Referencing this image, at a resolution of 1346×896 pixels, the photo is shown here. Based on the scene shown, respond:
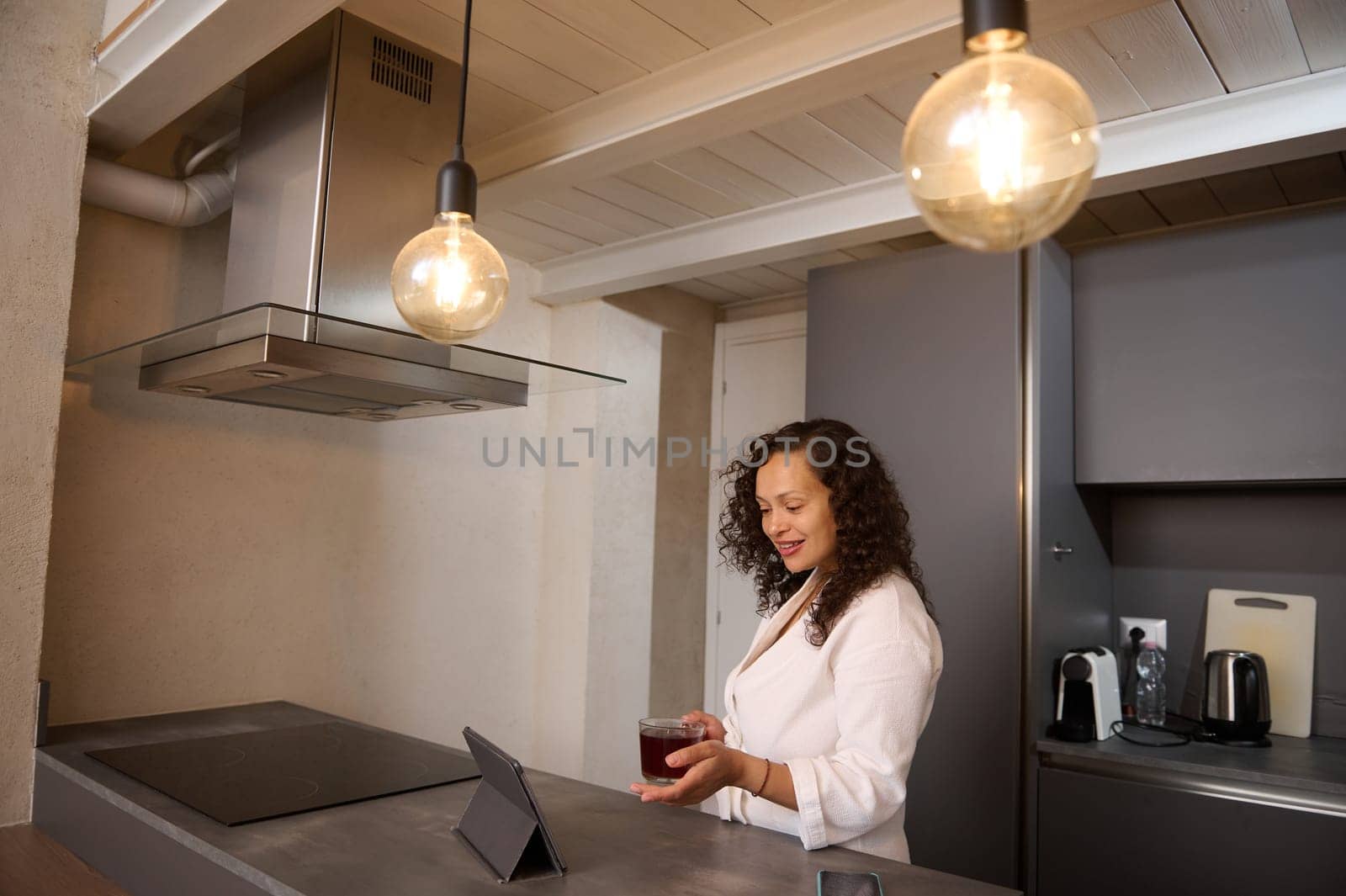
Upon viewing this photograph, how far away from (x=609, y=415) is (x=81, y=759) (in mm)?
2023

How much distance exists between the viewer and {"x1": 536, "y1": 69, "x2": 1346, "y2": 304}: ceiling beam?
1.90m

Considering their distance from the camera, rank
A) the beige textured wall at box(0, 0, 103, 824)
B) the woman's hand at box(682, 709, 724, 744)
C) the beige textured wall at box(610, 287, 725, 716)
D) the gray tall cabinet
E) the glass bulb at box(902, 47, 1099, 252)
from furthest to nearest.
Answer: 1. the beige textured wall at box(610, 287, 725, 716)
2. the gray tall cabinet
3. the beige textured wall at box(0, 0, 103, 824)
4. the woman's hand at box(682, 709, 724, 744)
5. the glass bulb at box(902, 47, 1099, 252)

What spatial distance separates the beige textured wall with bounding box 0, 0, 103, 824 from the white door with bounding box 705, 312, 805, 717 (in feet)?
7.62

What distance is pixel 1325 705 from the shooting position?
2.41 m

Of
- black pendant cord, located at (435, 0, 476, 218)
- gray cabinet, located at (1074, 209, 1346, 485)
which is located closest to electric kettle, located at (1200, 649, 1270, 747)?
gray cabinet, located at (1074, 209, 1346, 485)

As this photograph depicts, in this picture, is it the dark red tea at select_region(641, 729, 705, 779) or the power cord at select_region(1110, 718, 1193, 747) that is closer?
the dark red tea at select_region(641, 729, 705, 779)

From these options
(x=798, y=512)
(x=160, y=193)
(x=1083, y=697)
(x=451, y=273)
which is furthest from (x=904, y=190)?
(x=160, y=193)

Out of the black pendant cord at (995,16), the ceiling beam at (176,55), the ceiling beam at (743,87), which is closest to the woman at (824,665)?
the ceiling beam at (743,87)

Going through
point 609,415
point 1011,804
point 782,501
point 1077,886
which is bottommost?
point 1077,886

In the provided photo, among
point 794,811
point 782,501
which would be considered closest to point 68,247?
point 782,501

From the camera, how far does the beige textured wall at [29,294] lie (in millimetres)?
1769

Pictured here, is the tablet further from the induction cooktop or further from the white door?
the white door

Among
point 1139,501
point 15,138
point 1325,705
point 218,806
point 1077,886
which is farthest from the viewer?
point 1139,501

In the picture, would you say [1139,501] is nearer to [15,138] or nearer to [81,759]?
[81,759]
